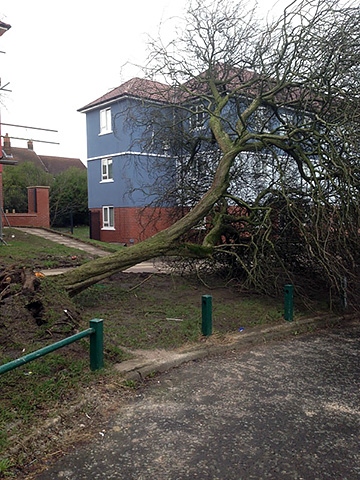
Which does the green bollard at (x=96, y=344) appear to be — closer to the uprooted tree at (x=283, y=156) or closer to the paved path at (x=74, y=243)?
the uprooted tree at (x=283, y=156)

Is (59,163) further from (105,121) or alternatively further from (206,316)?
(206,316)

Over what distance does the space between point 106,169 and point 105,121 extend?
8.92ft

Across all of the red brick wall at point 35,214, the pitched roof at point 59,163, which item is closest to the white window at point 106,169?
the red brick wall at point 35,214

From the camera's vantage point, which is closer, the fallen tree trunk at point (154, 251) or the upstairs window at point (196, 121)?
the fallen tree trunk at point (154, 251)

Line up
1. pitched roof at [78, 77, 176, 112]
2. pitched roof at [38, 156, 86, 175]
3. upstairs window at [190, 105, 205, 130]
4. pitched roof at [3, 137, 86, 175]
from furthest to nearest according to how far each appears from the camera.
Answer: pitched roof at [38, 156, 86, 175] → pitched roof at [3, 137, 86, 175] → upstairs window at [190, 105, 205, 130] → pitched roof at [78, 77, 176, 112]

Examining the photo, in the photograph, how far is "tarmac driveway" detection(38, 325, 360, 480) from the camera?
11.1ft

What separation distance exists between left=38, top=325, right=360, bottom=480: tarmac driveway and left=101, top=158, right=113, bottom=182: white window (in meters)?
20.8

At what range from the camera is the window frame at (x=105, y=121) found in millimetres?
25250

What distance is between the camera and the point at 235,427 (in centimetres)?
407

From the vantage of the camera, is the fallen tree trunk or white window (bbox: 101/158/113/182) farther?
white window (bbox: 101/158/113/182)

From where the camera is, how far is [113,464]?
Answer: 3453 millimetres

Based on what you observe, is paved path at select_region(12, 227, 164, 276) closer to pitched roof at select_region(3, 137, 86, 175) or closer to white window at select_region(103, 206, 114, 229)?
white window at select_region(103, 206, 114, 229)

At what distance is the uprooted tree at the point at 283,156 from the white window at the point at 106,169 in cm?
1427

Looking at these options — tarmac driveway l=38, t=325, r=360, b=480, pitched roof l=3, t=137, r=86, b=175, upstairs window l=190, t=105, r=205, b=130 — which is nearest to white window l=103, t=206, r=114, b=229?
upstairs window l=190, t=105, r=205, b=130
